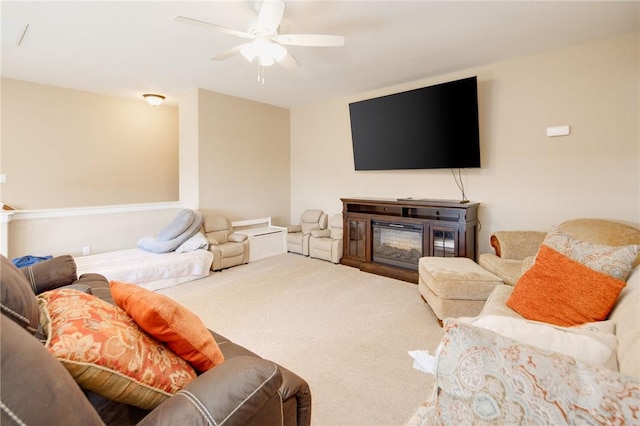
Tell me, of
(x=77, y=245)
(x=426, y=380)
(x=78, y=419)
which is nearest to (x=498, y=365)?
(x=78, y=419)

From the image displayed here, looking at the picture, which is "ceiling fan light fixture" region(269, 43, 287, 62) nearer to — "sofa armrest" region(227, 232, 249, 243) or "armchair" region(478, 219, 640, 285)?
"armchair" region(478, 219, 640, 285)

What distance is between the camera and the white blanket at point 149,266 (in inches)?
136

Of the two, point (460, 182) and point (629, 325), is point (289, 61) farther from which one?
point (629, 325)

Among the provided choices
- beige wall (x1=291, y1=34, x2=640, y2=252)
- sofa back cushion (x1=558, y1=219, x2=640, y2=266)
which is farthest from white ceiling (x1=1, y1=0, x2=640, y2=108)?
sofa back cushion (x1=558, y1=219, x2=640, y2=266)

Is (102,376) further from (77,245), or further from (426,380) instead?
(77,245)

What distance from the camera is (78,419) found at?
0.65 meters

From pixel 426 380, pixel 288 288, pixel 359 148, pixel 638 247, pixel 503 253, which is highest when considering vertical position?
pixel 359 148

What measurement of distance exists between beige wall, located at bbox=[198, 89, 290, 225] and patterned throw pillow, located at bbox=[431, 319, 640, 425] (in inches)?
183

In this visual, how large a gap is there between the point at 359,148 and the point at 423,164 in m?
1.08

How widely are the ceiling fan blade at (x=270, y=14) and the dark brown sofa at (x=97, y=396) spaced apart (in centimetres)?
212

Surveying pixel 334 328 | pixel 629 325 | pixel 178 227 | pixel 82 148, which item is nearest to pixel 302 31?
pixel 334 328

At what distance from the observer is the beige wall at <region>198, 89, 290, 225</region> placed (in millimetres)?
4883

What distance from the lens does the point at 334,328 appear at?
277 cm

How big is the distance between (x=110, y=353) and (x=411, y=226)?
150 inches
